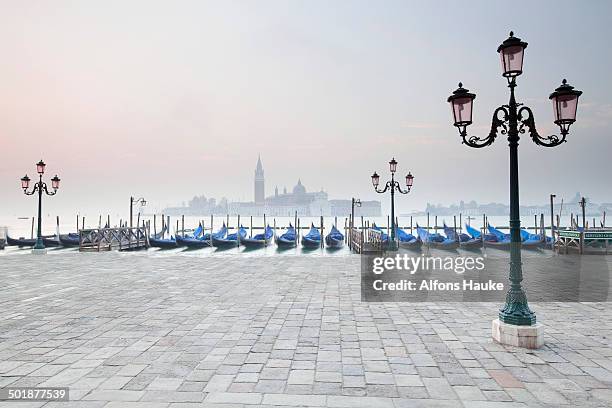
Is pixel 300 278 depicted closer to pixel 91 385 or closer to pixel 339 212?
pixel 91 385

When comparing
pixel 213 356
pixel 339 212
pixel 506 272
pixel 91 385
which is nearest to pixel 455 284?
pixel 506 272

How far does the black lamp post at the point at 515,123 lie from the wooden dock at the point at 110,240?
65.7ft

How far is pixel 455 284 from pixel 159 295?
7.17 m

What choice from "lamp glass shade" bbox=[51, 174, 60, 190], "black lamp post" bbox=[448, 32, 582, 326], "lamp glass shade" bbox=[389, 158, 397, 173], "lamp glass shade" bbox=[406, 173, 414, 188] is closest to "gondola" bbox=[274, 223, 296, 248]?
"lamp glass shade" bbox=[406, 173, 414, 188]

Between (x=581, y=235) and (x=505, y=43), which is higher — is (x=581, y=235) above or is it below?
below

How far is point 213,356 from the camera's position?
15.7 feet

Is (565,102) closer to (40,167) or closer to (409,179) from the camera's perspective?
(409,179)

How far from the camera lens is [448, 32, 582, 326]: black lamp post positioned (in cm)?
523

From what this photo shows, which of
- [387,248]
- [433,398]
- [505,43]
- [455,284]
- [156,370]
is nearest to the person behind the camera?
[433,398]

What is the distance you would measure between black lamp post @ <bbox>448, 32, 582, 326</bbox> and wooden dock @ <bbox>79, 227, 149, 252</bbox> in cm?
2004

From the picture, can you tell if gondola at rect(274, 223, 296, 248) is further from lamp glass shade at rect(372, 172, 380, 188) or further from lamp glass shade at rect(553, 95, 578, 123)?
lamp glass shade at rect(553, 95, 578, 123)

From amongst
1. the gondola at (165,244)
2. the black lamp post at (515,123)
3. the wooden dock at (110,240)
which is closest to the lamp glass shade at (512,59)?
the black lamp post at (515,123)

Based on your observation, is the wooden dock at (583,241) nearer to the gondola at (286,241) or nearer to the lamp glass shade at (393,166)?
the lamp glass shade at (393,166)

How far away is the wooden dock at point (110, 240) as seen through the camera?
21406mm
